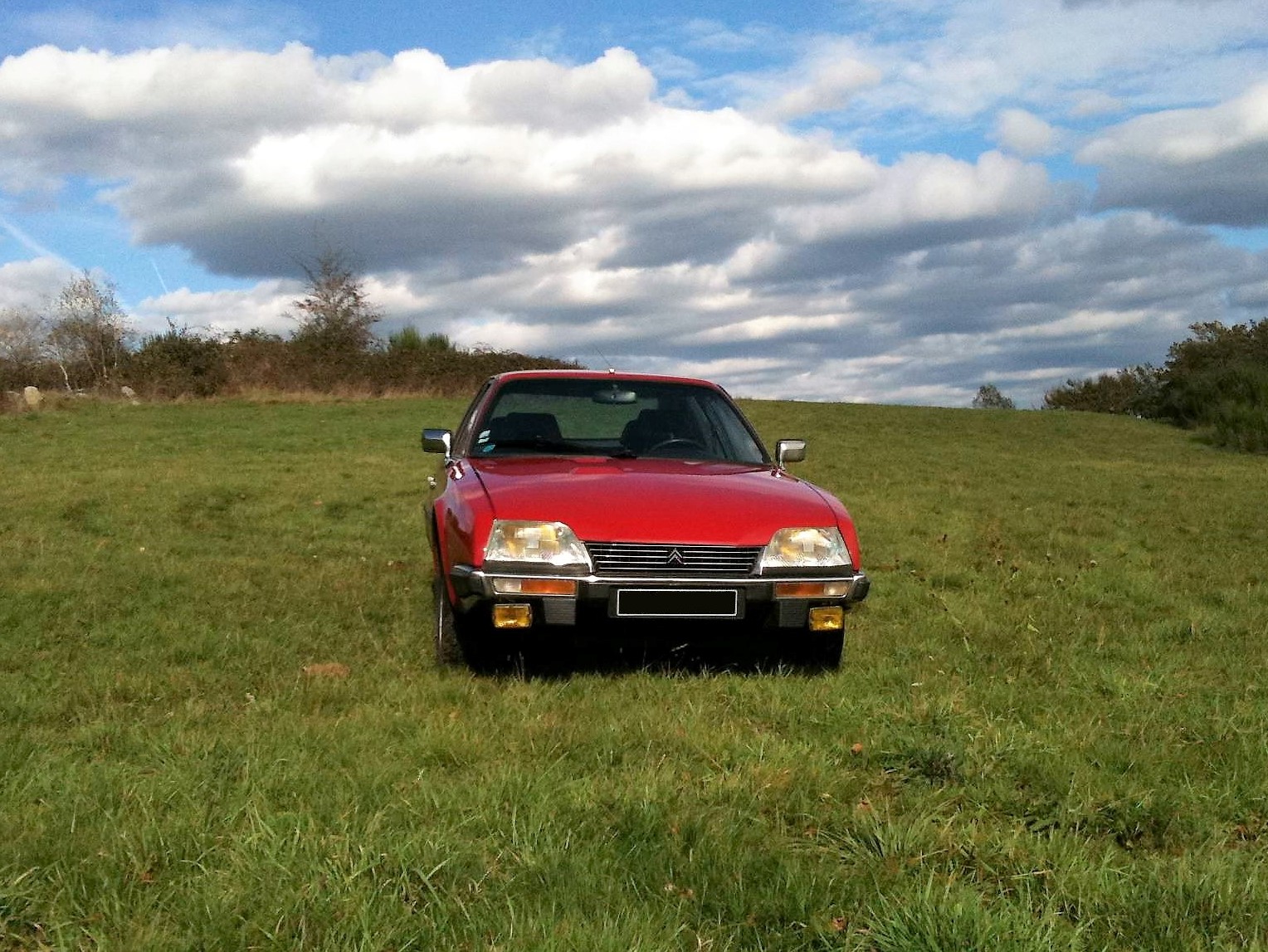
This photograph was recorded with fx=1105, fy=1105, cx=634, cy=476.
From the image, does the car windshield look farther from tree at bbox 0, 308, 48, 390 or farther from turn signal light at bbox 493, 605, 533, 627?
tree at bbox 0, 308, 48, 390

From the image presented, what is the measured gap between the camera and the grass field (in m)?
2.66

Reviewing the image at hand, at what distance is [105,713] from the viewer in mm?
4656

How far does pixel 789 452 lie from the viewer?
660 cm

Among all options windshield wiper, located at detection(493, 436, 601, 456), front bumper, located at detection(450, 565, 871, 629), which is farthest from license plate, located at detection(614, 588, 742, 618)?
windshield wiper, located at detection(493, 436, 601, 456)

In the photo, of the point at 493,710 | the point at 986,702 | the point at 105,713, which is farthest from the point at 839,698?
the point at 105,713

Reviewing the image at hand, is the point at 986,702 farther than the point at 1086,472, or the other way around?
the point at 1086,472

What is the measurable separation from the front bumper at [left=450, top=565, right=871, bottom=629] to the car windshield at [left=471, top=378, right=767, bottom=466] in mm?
1454

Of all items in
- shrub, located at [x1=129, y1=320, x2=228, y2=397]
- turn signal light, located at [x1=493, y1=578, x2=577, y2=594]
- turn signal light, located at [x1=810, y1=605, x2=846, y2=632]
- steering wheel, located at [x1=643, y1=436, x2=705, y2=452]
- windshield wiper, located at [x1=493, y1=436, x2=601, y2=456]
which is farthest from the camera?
shrub, located at [x1=129, y1=320, x2=228, y2=397]

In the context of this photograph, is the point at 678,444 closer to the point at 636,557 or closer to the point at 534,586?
the point at 636,557

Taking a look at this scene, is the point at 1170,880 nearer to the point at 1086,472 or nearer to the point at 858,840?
the point at 858,840

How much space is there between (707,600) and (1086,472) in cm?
1747

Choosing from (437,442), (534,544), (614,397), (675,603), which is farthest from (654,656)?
(437,442)

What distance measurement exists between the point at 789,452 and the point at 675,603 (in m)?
2.07

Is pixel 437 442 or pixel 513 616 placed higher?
pixel 437 442
